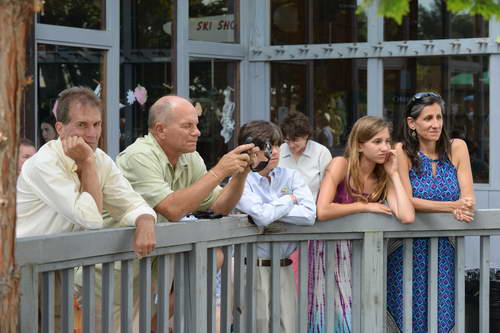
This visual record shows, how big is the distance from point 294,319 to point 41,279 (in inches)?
68.9

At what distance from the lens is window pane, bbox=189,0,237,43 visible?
383 inches

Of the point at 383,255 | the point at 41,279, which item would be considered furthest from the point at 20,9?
the point at 383,255

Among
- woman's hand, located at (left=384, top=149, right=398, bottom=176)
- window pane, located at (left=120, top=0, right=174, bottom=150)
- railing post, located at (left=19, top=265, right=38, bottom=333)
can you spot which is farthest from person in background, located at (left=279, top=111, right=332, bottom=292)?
railing post, located at (left=19, top=265, right=38, bottom=333)

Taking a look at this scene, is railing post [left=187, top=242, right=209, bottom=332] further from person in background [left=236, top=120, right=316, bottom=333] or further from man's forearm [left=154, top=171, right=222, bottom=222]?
person in background [left=236, top=120, right=316, bottom=333]

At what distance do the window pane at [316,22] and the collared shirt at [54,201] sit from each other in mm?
6214

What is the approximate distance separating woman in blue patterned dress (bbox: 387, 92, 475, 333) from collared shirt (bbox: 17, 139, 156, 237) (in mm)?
1645

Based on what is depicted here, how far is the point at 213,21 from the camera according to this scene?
10.0m

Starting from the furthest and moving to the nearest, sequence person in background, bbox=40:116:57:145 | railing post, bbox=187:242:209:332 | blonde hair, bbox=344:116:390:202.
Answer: person in background, bbox=40:116:57:145 < blonde hair, bbox=344:116:390:202 < railing post, bbox=187:242:209:332

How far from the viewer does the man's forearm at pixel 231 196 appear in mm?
4750

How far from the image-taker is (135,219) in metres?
4.07

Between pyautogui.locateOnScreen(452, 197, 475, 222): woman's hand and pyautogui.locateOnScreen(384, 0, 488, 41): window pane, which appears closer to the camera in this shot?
pyautogui.locateOnScreen(452, 197, 475, 222): woman's hand

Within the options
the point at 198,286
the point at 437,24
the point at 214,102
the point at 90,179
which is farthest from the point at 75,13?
the point at 90,179

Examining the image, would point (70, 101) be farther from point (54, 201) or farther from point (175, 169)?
point (175, 169)

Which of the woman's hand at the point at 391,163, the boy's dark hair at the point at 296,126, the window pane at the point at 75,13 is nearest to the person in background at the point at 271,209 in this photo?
the woman's hand at the point at 391,163
